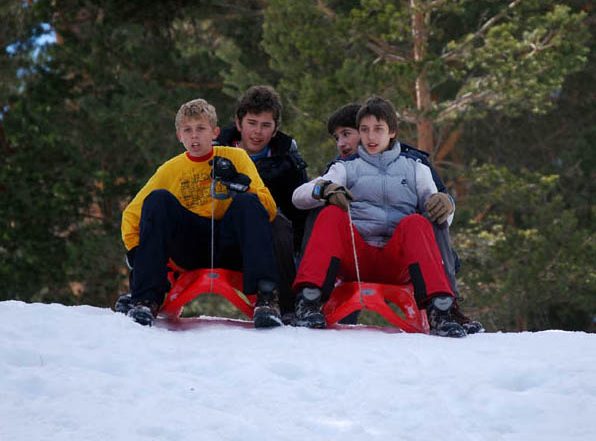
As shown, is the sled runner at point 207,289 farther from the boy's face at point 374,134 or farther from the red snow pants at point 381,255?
the boy's face at point 374,134

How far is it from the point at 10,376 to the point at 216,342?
95 centimetres

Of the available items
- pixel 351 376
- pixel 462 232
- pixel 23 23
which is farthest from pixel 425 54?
pixel 351 376

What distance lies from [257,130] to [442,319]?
1.52 metres

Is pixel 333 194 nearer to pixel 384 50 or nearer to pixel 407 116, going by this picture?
pixel 407 116

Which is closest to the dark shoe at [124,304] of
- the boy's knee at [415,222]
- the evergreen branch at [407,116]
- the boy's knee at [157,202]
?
the boy's knee at [157,202]

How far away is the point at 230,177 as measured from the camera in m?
4.55

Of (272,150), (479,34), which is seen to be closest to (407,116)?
(479,34)

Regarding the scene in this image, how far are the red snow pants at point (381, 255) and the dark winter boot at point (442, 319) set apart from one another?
1.5 inches

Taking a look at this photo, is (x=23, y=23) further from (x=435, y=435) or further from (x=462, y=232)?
(x=435, y=435)

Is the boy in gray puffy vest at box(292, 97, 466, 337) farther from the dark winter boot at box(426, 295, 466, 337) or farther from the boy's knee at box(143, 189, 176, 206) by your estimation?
the boy's knee at box(143, 189, 176, 206)

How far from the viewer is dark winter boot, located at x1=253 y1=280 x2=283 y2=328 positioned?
14.3 feet

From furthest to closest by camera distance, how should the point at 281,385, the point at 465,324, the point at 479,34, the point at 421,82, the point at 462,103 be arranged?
the point at 479,34 < the point at 462,103 < the point at 421,82 < the point at 465,324 < the point at 281,385

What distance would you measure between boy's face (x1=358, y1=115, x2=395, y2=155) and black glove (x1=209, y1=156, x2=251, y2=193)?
65 cm

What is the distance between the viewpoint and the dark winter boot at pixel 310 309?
4430mm
